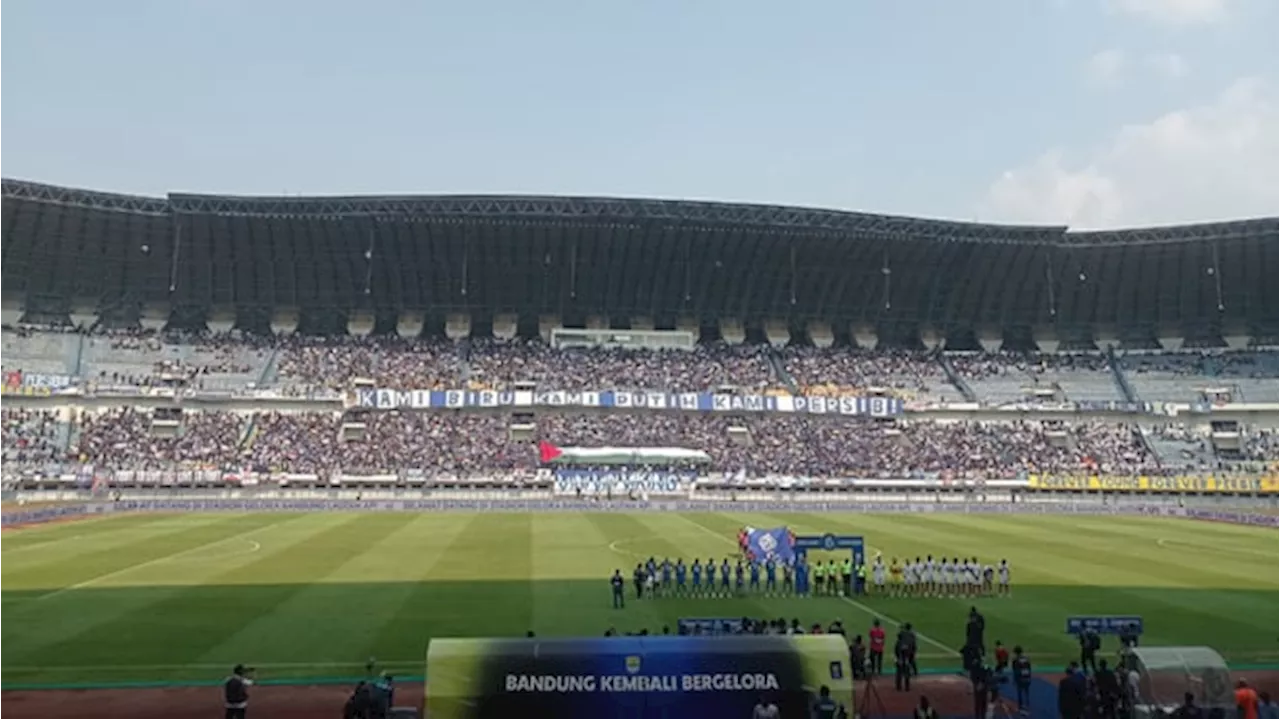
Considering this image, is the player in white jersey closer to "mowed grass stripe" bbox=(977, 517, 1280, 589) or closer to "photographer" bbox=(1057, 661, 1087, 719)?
"mowed grass stripe" bbox=(977, 517, 1280, 589)

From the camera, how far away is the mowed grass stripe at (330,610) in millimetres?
21573

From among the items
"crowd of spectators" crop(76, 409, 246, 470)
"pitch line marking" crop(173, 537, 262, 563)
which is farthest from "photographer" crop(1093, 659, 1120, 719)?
"crowd of spectators" crop(76, 409, 246, 470)

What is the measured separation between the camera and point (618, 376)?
85.8 metres

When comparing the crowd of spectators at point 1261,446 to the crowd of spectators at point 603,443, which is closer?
the crowd of spectators at point 603,443

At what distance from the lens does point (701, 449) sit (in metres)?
78.6

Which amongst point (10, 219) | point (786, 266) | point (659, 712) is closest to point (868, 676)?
point (659, 712)

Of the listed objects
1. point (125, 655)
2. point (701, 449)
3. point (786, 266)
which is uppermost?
point (786, 266)

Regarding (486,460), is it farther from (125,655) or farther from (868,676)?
(868,676)

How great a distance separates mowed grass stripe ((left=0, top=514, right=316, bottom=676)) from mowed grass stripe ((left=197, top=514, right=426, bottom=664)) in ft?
5.06

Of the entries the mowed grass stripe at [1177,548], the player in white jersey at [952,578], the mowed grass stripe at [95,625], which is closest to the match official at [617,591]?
the player in white jersey at [952,578]

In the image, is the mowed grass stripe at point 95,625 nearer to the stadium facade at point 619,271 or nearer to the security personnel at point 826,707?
the security personnel at point 826,707

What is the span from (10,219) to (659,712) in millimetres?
80166

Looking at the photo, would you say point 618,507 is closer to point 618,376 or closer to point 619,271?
point 618,376

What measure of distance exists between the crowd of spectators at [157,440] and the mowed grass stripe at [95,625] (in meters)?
43.8
